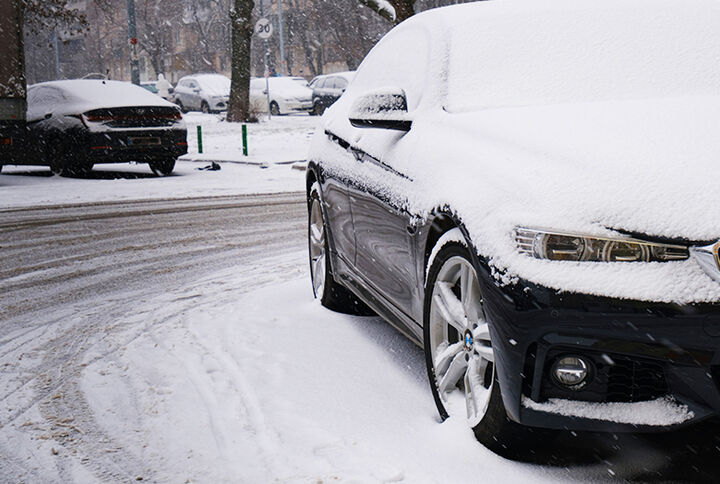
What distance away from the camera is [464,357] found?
3.45 metres

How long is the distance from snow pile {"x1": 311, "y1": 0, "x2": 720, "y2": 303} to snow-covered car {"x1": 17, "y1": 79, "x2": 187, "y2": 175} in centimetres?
969

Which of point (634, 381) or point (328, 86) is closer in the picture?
Result: point (634, 381)

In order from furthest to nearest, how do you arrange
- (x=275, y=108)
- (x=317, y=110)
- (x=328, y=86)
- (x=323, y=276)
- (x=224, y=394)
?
(x=275, y=108) → (x=317, y=110) → (x=328, y=86) → (x=323, y=276) → (x=224, y=394)

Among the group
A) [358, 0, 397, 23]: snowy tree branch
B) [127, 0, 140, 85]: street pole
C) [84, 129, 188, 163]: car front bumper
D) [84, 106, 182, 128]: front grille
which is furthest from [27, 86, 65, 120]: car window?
[127, 0, 140, 85]: street pole

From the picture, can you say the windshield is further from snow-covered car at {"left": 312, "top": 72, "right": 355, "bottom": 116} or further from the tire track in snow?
snow-covered car at {"left": 312, "top": 72, "right": 355, "bottom": 116}

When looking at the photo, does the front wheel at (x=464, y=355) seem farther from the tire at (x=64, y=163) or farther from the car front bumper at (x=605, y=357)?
the tire at (x=64, y=163)

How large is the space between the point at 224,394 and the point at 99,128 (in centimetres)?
1107

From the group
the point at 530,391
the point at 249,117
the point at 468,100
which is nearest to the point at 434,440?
the point at 530,391

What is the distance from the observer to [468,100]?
404 cm

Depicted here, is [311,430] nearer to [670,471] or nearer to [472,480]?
[472,480]

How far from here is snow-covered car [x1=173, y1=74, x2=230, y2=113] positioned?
38031mm

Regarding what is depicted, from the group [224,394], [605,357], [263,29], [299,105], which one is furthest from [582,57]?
[299,105]

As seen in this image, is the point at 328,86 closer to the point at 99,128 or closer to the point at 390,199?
the point at 99,128

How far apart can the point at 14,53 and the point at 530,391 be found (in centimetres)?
1212
